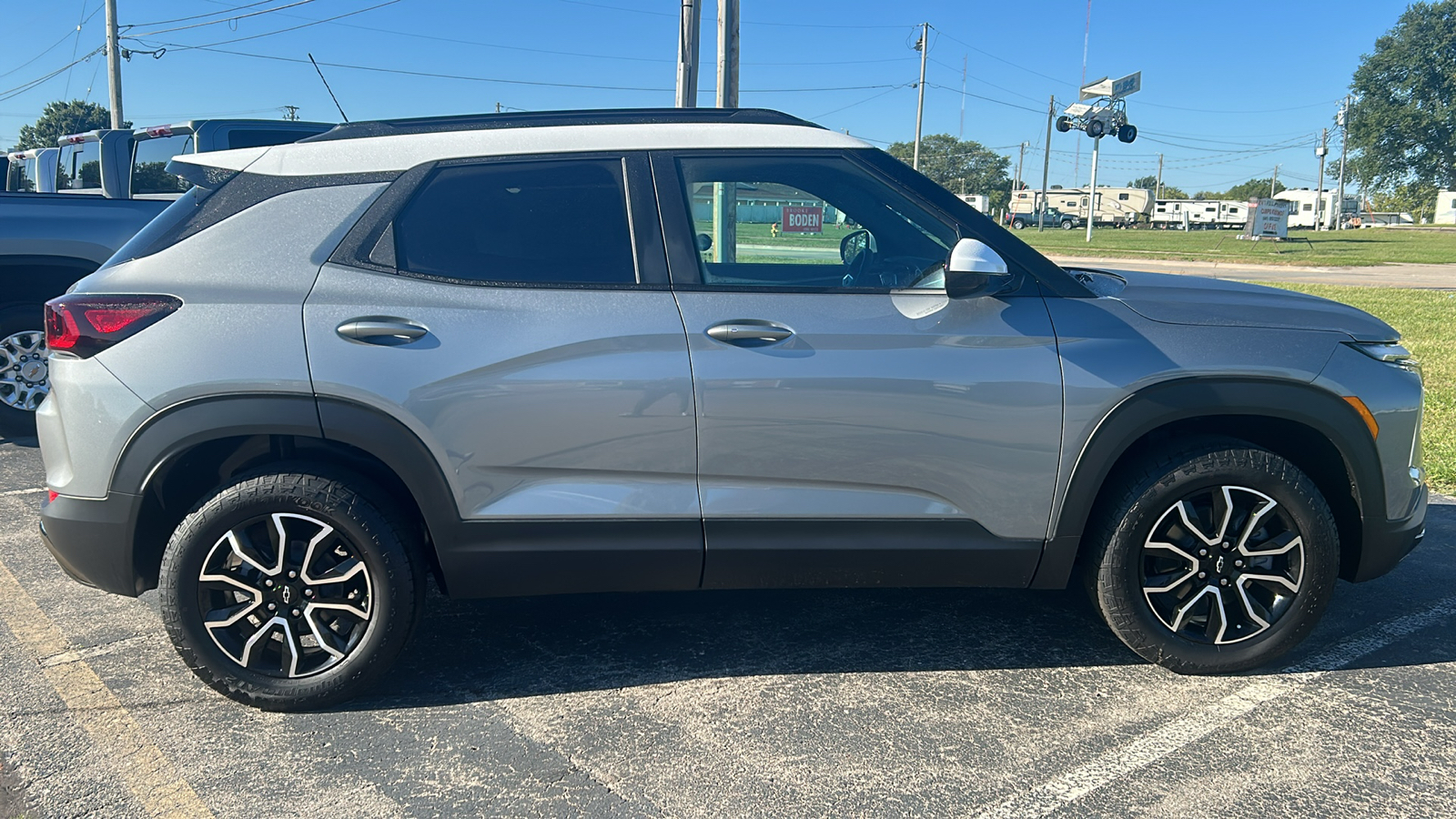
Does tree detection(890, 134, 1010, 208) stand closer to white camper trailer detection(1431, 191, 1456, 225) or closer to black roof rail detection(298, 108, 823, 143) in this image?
white camper trailer detection(1431, 191, 1456, 225)

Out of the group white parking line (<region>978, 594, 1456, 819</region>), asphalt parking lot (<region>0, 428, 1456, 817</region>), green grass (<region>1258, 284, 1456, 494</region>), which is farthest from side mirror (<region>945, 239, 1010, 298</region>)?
green grass (<region>1258, 284, 1456, 494</region>)

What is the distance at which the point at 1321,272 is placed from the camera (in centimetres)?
2434

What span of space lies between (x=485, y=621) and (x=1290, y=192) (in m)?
104

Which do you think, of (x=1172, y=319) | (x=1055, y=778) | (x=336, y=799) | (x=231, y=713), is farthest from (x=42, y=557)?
(x=1172, y=319)

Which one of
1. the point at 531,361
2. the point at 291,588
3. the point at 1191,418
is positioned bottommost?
the point at 291,588

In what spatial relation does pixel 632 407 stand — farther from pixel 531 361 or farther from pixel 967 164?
pixel 967 164

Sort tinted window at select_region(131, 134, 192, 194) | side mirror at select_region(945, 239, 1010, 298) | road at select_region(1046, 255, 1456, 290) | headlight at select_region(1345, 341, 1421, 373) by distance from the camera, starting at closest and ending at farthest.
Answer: side mirror at select_region(945, 239, 1010, 298), headlight at select_region(1345, 341, 1421, 373), tinted window at select_region(131, 134, 192, 194), road at select_region(1046, 255, 1456, 290)

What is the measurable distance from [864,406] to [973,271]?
505 millimetres

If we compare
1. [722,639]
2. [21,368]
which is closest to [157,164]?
[21,368]

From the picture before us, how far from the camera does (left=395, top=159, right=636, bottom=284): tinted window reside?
3160 mm

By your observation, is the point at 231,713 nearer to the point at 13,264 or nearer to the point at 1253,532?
the point at 1253,532

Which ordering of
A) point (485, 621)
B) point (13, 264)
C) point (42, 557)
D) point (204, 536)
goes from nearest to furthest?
1. point (204, 536)
2. point (485, 621)
3. point (42, 557)
4. point (13, 264)

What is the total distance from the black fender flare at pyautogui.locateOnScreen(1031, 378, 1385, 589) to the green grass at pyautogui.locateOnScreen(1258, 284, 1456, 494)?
3.07m

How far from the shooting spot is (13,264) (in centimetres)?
650
